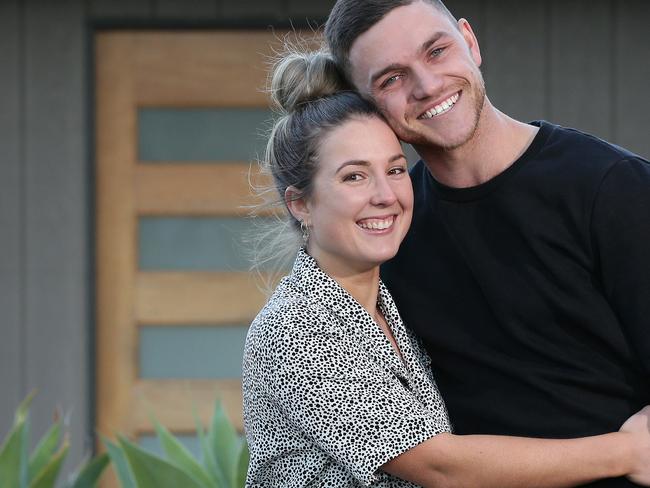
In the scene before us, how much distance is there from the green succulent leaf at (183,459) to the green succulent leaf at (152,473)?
192mm

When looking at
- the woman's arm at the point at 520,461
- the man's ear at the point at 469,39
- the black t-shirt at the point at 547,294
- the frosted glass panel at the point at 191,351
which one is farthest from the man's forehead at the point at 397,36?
the frosted glass panel at the point at 191,351

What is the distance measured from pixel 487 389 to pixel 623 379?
0.27m

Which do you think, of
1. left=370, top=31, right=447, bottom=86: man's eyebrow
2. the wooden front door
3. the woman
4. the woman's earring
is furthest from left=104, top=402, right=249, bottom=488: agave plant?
the wooden front door

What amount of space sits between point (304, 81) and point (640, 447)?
1.00 meters

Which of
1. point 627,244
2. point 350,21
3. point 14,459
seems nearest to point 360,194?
point 350,21

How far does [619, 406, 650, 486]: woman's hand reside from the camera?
222 centimetres

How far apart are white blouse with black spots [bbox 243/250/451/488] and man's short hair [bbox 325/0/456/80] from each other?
46 centimetres

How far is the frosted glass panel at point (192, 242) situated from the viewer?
5.00 metres

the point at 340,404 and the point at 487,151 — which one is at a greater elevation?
the point at 487,151

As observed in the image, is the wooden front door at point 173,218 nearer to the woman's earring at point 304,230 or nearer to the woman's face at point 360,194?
the woman's earring at point 304,230

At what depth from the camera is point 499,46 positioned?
486 cm

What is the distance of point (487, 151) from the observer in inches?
96.4

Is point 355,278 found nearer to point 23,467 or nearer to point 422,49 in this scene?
point 422,49

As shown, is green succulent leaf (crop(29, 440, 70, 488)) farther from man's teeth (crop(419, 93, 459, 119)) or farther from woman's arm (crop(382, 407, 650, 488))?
man's teeth (crop(419, 93, 459, 119))
